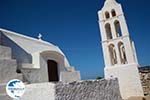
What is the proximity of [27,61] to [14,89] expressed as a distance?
5751 millimetres

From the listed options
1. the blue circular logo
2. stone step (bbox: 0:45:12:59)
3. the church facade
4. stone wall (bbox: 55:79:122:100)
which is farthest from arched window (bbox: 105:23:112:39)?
the blue circular logo

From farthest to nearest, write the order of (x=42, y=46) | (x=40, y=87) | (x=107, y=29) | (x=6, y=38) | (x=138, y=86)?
(x=107, y=29)
(x=138, y=86)
(x=42, y=46)
(x=6, y=38)
(x=40, y=87)

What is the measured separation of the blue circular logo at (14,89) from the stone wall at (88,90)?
0.99m

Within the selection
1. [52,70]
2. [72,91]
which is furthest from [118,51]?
[72,91]

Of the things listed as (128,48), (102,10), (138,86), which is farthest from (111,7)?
(138,86)

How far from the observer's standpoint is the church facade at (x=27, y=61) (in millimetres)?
8141

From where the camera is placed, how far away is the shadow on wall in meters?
9.29

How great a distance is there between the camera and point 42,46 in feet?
40.8

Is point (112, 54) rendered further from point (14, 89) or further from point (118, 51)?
point (14, 89)

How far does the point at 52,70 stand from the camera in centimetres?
1193

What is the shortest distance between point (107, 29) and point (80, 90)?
40.3 ft

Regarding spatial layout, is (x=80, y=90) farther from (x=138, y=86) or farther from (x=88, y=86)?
(x=138, y=86)

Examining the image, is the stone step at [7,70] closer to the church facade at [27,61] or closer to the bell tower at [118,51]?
the church facade at [27,61]

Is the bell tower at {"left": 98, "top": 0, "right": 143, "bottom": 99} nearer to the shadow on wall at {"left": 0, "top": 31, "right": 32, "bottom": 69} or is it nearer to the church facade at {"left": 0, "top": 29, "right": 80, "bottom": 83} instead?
the church facade at {"left": 0, "top": 29, "right": 80, "bottom": 83}
